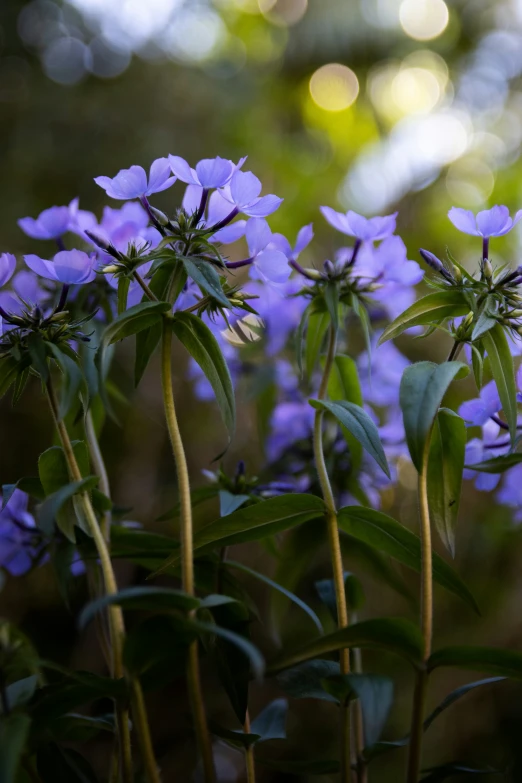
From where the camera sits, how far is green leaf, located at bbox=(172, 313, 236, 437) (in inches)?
20.4

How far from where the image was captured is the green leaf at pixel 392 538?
21.7 inches

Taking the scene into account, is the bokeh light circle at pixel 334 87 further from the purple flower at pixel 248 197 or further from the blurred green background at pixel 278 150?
the purple flower at pixel 248 197

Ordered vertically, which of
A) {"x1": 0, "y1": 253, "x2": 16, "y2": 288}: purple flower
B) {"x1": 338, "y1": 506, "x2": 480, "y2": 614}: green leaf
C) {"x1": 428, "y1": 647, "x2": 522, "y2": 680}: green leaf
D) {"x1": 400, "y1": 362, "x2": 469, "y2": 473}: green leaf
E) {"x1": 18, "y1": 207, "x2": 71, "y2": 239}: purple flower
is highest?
{"x1": 18, "y1": 207, "x2": 71, "y2": 239}: purple flower

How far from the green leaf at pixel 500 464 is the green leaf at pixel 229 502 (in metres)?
0.22

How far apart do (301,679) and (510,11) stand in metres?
3.20

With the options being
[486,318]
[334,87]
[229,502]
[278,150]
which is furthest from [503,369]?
[334,87]

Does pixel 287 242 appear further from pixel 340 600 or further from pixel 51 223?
pixel 340 600

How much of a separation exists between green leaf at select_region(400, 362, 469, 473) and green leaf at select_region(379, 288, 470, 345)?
2.0 inches

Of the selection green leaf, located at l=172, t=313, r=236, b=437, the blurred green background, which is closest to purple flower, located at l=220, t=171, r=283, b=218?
green leaf, located at l=172, t=313, r=236, b=437

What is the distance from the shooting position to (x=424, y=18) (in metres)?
2.87

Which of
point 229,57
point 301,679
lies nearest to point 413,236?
point 229,57

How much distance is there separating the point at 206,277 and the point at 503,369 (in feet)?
0.85

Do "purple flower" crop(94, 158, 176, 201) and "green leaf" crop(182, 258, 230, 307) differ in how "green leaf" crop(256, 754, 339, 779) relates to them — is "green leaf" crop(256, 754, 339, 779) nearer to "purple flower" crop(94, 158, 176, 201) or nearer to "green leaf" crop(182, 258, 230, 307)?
"green leaf" crop(182, 258, 230, 307)

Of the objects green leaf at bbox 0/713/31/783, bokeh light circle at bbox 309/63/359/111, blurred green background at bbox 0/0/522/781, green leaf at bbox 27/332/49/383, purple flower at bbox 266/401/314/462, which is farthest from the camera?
bokeh light circle at bbox 309/63/359/111
